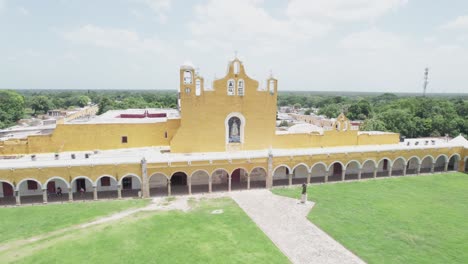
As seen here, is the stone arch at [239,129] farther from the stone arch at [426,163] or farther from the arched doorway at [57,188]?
the stone arch at [426,163]

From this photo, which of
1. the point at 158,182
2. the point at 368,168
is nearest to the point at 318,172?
the point at 368,168

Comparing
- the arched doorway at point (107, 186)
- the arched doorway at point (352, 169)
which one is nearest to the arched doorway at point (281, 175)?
the arched doorway at point (352, 169)

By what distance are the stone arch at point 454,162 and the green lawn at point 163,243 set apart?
24.5 metres

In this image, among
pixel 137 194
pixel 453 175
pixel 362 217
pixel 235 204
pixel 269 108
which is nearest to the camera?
pixel 362 217

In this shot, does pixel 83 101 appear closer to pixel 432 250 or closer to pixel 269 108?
pixel 269 108

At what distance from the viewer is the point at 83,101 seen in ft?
356

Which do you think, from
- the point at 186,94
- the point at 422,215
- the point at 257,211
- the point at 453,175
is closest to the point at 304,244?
the point at 257,211

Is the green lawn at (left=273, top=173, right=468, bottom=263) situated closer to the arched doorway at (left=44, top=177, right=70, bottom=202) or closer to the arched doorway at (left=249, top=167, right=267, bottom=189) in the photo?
the arched doorway at (left=249, top=167, right=267, bottom=189)

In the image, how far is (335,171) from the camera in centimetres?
2892

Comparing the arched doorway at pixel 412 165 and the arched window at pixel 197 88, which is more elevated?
the arched window at pixel 197 88

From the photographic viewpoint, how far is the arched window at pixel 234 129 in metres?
26.4

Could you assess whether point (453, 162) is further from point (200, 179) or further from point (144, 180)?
point (144, 180)

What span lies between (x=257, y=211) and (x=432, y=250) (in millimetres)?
9528

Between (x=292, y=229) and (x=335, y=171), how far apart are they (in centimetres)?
1311
